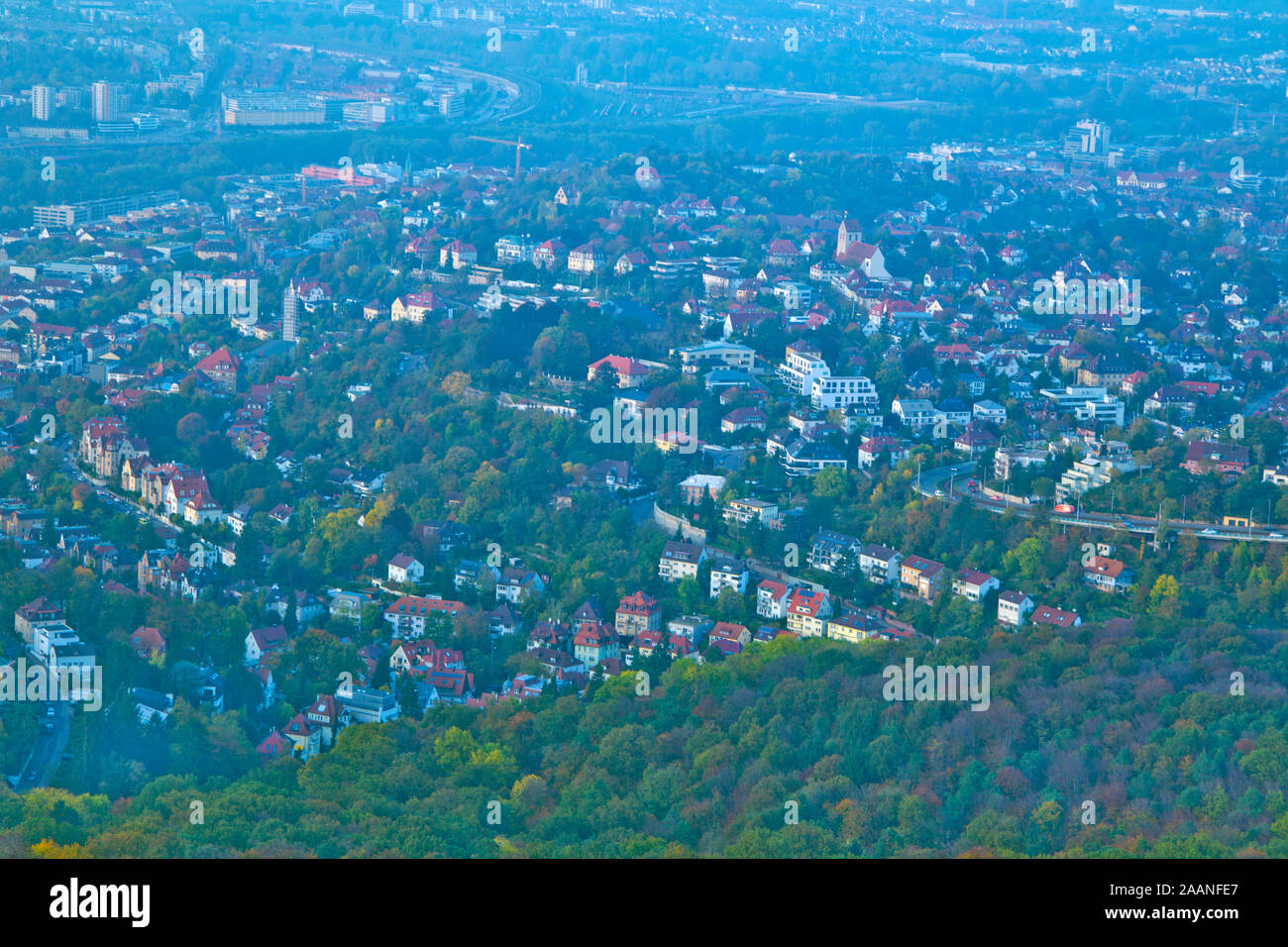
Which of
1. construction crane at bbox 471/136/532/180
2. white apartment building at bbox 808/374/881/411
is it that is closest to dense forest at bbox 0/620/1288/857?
white apartment building at bbox 808/374/881/411

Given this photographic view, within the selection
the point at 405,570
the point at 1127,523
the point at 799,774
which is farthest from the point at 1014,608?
the point at 405,570

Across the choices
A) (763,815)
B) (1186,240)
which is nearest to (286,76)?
(1186,240)

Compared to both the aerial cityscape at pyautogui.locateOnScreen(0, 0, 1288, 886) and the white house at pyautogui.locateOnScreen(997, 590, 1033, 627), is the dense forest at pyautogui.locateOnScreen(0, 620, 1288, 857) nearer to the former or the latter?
the aerial cityscape at pyautogui.locateOnScreen(0, 0, 1288, 886)

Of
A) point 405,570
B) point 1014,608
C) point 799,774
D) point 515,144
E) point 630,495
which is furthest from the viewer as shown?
point 515,144

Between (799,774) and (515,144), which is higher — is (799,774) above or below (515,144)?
above

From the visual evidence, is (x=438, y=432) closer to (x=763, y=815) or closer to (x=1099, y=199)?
(x=763, y=815)

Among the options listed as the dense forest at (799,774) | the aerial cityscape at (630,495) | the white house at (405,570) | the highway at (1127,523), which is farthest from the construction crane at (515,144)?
the dense forest at (799,774)

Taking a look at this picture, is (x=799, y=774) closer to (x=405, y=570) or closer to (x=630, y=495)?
(x=405, y=570)

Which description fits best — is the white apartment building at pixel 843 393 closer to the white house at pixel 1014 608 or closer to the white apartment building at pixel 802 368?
the white apartment building at pixel 802 368

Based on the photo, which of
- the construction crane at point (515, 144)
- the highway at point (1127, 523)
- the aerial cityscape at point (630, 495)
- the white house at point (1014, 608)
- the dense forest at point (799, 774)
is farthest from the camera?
the construction crane at point (515, 144)
